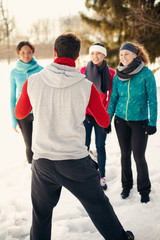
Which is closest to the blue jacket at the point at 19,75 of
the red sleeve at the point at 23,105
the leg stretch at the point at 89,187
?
the red sleeve at the point at 23,105

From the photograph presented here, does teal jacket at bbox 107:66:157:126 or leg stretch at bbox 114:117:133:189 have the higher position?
teal jacket at bbox 107:66:157:126

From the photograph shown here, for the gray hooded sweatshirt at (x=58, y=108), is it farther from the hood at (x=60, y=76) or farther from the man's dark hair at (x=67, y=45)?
the man's dark hair at (x=67, y=45)

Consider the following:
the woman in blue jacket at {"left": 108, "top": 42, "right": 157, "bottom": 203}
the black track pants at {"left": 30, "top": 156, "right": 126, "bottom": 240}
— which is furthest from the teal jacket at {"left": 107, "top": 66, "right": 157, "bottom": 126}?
the black track pants at {"left": 30, "top": 156, "right": 126, "bottom": 240}

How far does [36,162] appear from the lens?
1.82 meters

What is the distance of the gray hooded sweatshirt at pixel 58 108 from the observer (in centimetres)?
163

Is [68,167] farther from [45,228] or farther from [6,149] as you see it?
[6,149]

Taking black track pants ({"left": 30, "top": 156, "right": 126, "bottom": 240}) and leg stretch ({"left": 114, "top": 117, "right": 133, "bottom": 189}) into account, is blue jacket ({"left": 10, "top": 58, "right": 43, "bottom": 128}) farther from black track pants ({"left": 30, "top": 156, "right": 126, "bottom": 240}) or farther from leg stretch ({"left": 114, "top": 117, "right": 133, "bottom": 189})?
black track pants ({"left": 30, "top": 156, "right": 126, "bottom": 240})

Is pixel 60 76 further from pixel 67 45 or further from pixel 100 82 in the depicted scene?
pixel 100 82

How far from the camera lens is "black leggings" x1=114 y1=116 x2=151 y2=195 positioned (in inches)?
118

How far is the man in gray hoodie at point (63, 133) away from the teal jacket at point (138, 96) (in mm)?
1217

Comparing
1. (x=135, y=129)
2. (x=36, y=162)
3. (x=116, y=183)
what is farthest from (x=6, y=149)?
(x=36, y=162)

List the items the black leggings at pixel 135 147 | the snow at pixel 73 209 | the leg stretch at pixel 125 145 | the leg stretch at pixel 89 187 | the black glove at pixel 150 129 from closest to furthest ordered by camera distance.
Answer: the leg stretch at pixel 89 187
the snow at pixel 73 209
the black glove at pixel 150 129
the black leggings at pixel 135 147
the leg stretch at pixel 125 145

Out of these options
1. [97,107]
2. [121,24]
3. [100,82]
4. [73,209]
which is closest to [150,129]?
[100,82]

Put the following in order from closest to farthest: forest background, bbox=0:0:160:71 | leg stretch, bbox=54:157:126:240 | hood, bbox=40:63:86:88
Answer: hood, bbox=40:63:86:88 < leg stretch, bbox=54:157:126:240 < forest background, bbox=0:0:160:71
